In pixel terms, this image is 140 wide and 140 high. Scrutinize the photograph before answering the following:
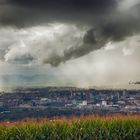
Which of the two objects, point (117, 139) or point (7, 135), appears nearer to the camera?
point (7, 135)

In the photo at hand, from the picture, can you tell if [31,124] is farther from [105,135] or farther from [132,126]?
[132,126]

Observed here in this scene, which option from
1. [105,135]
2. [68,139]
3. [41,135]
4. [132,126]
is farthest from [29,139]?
[132,126]

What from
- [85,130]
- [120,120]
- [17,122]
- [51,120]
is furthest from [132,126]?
[17,122]

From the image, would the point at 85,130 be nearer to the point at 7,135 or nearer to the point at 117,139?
the point at 117,139

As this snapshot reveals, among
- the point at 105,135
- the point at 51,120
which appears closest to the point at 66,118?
the point at 51,120

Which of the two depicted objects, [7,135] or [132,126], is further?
[132,126]
